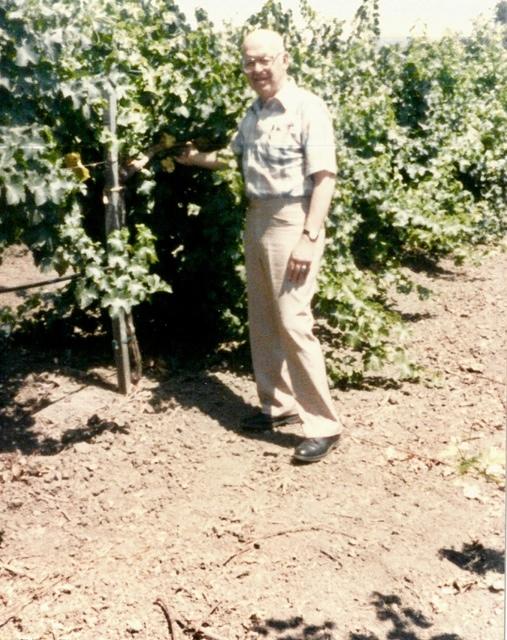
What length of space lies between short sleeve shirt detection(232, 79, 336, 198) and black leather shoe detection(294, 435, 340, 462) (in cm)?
129

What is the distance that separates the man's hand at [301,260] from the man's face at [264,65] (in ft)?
2.47

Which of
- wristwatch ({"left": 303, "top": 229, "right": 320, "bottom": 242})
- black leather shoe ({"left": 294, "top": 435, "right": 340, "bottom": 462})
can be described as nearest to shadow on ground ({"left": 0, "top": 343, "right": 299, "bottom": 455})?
black leather shoe ({"left": 294, "top": 435, "right": 340, "bottom": 462})

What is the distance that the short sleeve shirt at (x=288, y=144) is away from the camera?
148 inches

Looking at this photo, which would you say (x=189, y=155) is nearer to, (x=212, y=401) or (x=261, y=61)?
(x=261, y=61)

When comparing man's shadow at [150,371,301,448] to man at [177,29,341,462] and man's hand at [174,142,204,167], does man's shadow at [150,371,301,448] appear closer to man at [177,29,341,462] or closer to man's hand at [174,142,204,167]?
man at [177,29,341,462]

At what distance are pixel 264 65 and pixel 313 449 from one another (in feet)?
6.37

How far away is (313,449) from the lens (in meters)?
4.11

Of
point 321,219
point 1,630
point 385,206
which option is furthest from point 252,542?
point 385,206

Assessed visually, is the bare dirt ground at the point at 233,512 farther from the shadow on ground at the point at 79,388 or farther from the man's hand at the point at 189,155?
the man's hand at the point at 189,155

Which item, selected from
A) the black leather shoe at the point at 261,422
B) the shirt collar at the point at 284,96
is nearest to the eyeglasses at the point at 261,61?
the shirt collar at the point at 284,96

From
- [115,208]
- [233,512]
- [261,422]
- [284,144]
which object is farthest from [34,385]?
[284,144]

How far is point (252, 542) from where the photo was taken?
348 centimetres

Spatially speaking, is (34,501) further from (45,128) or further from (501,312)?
(501,312)

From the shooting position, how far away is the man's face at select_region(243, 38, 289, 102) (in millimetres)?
3719
